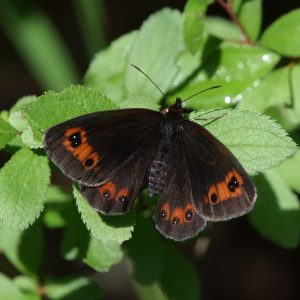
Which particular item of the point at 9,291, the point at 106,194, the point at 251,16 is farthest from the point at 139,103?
the point at 9,291

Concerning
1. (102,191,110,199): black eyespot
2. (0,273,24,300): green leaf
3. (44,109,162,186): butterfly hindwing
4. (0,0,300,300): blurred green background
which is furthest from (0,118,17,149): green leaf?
(0,0,300,300): blurred green background

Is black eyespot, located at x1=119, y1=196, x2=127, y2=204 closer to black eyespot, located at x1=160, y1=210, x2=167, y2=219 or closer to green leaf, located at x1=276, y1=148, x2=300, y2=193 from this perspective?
black eyespot, located at x1=160, y1=210, x2=167, y2=219

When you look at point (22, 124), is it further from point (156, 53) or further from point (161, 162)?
point (156, 53)

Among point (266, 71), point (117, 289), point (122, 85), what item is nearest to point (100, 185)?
point (122, 85)

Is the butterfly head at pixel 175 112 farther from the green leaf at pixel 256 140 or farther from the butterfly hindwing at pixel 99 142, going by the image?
the green leaf at pixel 256 140

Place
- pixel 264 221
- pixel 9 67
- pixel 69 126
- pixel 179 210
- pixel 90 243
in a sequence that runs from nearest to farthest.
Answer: pixel 69 126 < pixel 179 210 < pixel 90 243 < pixel 264 221 < pixel 9 67

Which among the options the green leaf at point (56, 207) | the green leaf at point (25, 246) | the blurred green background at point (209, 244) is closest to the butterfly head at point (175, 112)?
the green leaf at point (56, 207)

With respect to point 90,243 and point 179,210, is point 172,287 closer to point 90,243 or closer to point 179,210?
point 90,243
